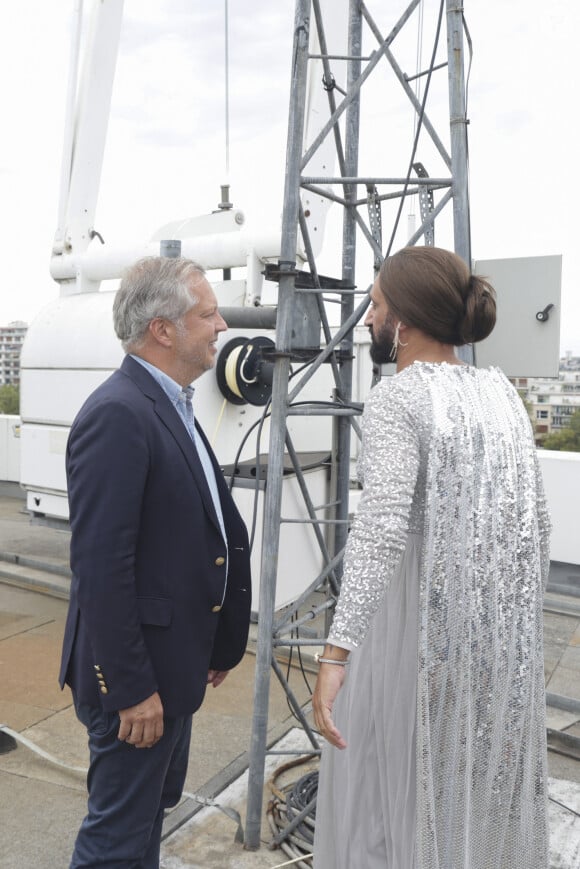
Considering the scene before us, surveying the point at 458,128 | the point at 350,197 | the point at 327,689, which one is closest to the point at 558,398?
the point at 350,197

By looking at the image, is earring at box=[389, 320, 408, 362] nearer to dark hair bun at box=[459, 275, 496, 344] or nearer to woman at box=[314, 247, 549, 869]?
woman at box=[314, 247, 549, 869]

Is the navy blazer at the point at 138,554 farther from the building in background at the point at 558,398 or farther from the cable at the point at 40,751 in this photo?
the building in background at the point at 558,398

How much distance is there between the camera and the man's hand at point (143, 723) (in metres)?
1.81

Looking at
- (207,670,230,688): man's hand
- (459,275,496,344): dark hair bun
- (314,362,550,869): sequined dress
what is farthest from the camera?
(207,670,230,688): man's hand

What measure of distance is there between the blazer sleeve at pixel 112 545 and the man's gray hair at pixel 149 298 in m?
0.28

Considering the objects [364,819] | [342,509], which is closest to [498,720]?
[364,819]

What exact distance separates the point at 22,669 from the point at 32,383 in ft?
7.82

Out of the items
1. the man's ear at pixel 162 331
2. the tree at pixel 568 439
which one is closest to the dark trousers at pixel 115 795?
the man's ear at pixel 162 331

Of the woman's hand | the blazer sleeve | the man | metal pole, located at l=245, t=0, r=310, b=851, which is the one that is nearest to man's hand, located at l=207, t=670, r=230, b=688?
the man

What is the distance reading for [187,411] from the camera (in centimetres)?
211

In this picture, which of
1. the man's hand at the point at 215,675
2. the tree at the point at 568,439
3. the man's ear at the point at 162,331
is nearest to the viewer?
the man's ear at the point at 162,331

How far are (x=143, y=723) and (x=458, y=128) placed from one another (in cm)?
235

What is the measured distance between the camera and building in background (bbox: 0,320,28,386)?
13788 cm

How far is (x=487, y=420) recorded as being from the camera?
1.71m
